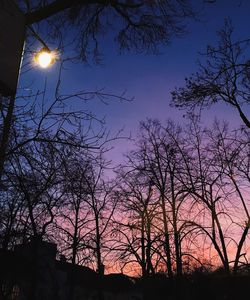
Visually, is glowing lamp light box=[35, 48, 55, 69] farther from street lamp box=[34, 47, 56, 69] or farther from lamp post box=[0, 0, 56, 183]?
lamp post box=[0, 0, 56, 183]

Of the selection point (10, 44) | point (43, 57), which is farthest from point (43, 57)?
point (10, 44)

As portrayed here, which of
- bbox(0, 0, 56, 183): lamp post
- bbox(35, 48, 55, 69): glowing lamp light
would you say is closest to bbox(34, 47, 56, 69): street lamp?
bbox(35, 48, 55, 69): glowing lamp light

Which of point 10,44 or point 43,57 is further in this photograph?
point 43,57

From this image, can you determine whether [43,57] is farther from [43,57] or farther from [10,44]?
[10,44]

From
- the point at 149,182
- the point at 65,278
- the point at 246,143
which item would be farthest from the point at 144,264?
the point at 246,143

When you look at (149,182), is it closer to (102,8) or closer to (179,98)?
(179,98)

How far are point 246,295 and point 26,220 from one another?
15.5 metres

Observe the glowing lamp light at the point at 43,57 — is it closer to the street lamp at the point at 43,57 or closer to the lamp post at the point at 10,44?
the street lamp at the point at 43,57

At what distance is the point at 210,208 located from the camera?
26.4 m

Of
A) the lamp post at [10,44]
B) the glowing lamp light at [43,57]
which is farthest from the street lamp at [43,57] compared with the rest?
the lamp post at [10,44]

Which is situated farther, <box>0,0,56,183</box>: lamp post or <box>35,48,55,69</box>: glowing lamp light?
<box>35,48,55,69</box>: glowing lamp light

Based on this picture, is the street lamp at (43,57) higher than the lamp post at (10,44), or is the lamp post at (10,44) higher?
the street lamp at (43,57)

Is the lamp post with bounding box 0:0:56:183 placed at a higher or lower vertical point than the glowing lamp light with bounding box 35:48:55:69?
lower

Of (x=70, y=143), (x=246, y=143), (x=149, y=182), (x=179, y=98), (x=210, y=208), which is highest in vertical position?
(x=149, y=182)
